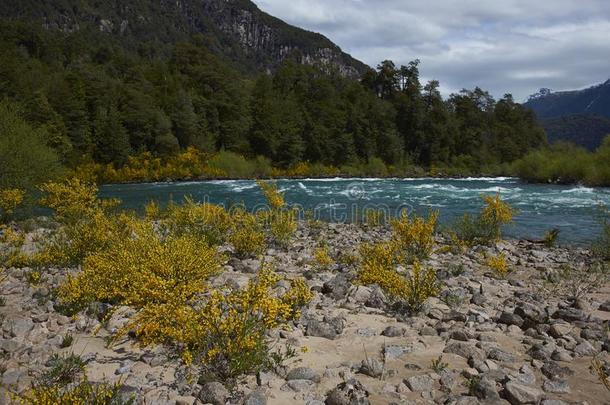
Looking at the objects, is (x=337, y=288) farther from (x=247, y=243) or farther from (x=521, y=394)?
(x=521, y=394)

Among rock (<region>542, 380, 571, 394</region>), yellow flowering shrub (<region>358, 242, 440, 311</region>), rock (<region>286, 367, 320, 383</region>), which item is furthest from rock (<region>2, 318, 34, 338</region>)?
rock (<region>542, 380, 571, 394</region>)

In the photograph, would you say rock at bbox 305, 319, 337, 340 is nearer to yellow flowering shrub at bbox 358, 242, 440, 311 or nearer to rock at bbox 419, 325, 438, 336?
rock at bbox 419, 325, 438, 336

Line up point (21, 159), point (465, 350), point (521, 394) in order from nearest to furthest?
point (521, 394)
point (465, 350)
point (21, 159)

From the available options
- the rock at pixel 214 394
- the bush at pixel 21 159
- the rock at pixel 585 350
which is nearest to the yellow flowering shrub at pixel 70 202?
the bush at pixel 21 159

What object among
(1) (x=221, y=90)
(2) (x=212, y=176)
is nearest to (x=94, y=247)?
(2) (x=212, y=176)

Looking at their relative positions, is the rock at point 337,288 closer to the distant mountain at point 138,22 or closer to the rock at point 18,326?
the rock at point 18,326

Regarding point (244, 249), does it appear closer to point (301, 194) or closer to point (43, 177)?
point (43, 177)

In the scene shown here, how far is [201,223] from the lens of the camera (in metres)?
10.7

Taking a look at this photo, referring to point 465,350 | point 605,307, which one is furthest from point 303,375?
point 605,307

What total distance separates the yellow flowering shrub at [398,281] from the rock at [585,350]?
1.93 m

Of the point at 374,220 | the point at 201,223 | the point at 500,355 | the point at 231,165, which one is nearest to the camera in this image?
the point at 500,355

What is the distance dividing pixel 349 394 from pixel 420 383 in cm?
77

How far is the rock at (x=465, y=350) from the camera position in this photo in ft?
15.7

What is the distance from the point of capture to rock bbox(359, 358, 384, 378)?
4414 millimetres
